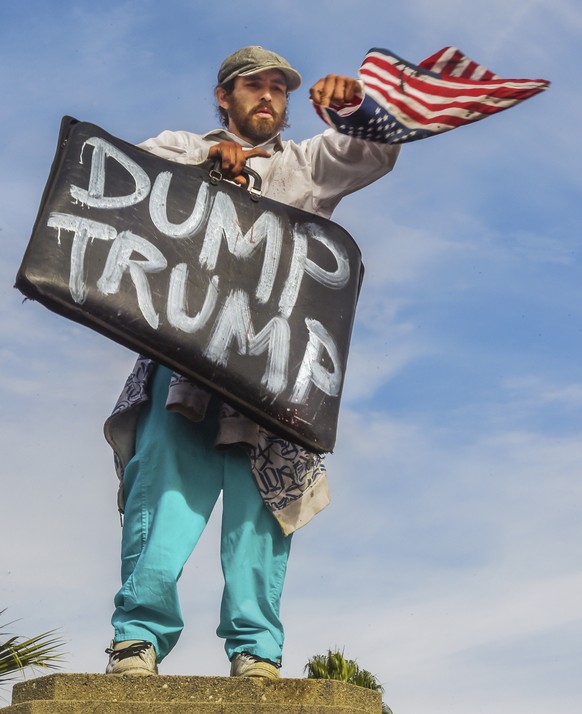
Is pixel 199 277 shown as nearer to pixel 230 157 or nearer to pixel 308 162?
pixel 230 157

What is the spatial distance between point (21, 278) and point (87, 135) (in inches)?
28.8

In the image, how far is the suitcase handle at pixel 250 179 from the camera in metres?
4.87

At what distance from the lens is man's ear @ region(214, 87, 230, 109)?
547cm

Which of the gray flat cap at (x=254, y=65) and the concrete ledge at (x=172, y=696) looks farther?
the gray flat cap at (x=254, y=65)

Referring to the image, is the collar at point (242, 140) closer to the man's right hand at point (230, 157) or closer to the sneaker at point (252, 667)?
the man's right hand at point (230, 157)

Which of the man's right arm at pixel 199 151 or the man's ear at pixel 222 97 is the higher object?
the man's ear at pixel 222 97

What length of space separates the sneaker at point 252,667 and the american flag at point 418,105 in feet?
6.93

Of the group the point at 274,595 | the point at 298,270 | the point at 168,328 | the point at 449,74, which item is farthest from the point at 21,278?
the point at 449,74

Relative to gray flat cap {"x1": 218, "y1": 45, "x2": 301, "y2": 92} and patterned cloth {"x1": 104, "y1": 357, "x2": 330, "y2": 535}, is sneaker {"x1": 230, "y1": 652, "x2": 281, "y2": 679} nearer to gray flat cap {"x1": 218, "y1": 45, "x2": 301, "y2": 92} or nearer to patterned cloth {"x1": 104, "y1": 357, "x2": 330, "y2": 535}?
patterned cloth {"x1": 104, "y1": 357, "x2": 330, "y2": 535}

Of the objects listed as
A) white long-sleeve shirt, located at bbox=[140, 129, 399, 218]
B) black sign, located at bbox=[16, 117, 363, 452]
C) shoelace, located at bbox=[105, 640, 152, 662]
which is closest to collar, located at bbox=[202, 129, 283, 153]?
white long-sleeve shirt, located at bbox=[140, 129, 399, 218]

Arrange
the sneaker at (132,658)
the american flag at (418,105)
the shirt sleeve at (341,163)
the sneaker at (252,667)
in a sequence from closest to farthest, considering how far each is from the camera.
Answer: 1. the sneaker at (132,658)
2. the sneaker at (252,667)
3. the american flag at (418,105)
4. the shirt sleeve at (341,163)

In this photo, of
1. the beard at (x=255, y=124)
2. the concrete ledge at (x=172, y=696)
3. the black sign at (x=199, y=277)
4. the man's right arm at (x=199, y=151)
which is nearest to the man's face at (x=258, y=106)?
the beard at (x=255, y=124)

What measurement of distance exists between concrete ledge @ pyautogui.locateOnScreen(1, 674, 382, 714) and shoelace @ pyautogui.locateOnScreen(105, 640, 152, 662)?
0.50 feet

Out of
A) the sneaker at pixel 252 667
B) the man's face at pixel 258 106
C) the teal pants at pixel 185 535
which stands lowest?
the sneaker at pixel 252 667
